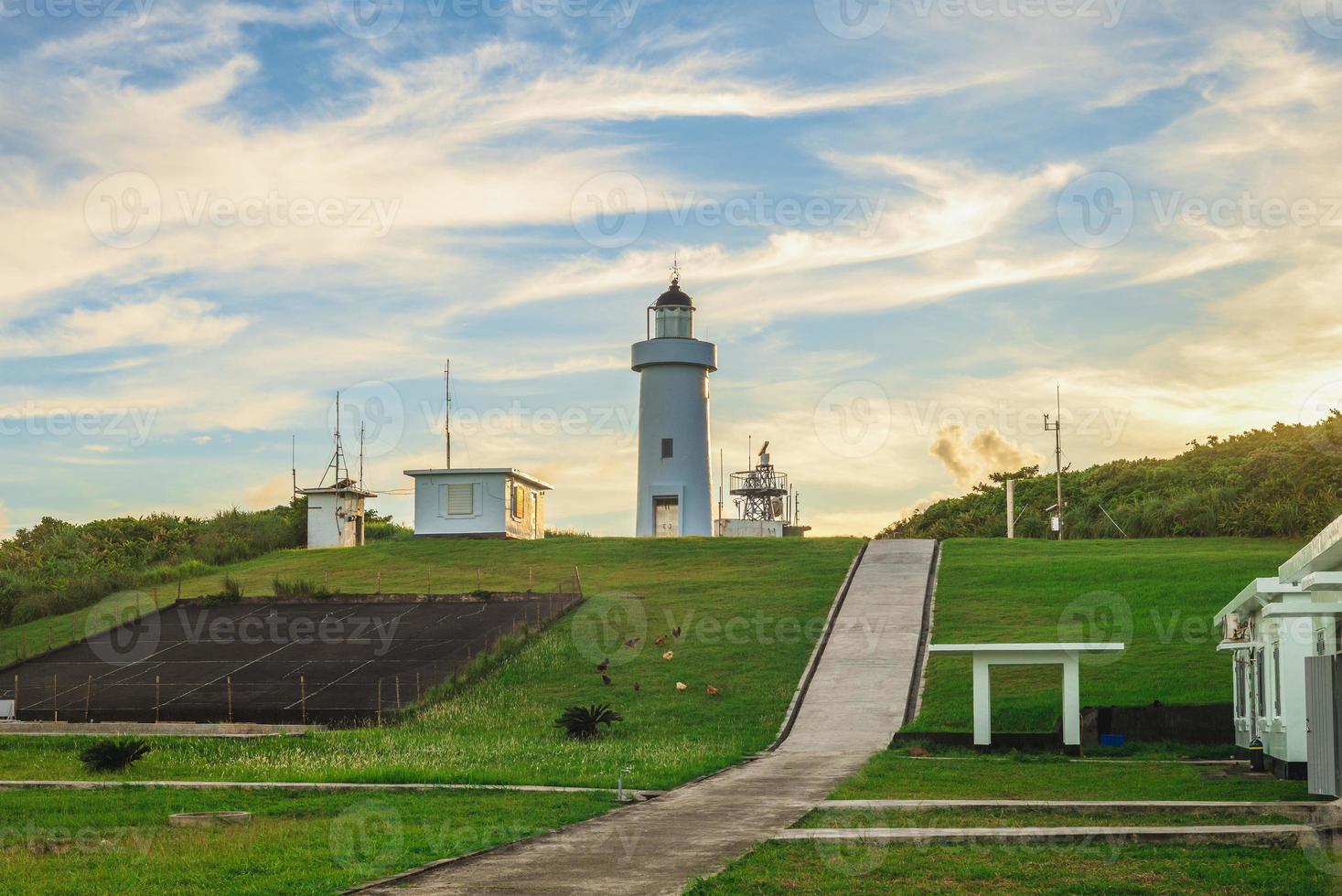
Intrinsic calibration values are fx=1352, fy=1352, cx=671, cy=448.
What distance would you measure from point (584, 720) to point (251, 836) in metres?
10.5

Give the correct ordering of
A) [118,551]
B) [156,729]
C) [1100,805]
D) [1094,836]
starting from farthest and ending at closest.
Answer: [118,551]
[156,729]
[1100,805]
[1094,836]

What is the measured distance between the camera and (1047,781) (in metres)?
17.6

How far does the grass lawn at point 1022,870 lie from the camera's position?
33.9 feet

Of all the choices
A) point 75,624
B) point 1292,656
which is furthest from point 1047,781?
point 75,624

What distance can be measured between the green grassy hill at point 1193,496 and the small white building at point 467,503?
2399cm

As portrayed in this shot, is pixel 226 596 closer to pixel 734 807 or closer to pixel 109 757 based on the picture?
→ pixel 109 757

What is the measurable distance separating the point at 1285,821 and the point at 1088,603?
803 inches

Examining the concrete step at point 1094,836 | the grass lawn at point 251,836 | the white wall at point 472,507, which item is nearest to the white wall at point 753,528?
the white wall at point 472,507

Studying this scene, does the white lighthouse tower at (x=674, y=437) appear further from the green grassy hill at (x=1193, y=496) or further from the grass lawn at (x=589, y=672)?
the green grassy hill at (x=1193, y=496)

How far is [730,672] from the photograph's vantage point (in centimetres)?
2873

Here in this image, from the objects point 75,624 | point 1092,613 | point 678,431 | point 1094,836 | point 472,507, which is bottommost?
point 1094,836

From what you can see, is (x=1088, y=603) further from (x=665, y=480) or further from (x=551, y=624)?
(x=665, y=480)

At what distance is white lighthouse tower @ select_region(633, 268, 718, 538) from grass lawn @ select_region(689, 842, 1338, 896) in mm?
42983

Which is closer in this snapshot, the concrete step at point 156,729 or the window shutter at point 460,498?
the concrete step at point 156,729
